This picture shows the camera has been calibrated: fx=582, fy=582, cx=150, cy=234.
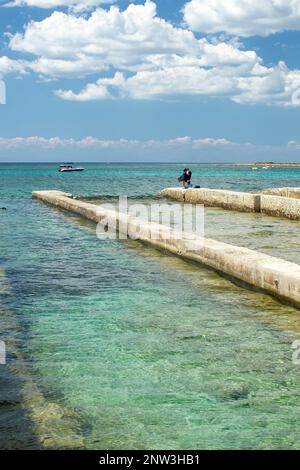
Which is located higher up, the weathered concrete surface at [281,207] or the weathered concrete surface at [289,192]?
the weathered concrete surface at [289,192]

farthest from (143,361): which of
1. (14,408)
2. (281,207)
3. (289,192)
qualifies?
(289,192)

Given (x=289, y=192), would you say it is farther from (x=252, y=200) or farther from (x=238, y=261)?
(x=238, y=261)

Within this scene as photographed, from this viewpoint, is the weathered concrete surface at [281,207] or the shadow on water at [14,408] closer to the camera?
the shadow on water at [14,408]

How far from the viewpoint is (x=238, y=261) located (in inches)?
307

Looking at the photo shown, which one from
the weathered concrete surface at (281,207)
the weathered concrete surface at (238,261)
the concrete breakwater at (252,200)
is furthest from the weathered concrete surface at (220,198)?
the weathered concrete surface at (238,261)

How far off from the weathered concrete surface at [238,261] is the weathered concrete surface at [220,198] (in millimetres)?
7096

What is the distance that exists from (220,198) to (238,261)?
13795 millimetres

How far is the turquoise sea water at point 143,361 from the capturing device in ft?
11.2

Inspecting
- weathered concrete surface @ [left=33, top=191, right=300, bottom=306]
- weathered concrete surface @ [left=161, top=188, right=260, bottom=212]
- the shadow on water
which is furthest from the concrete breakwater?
the shadow on water

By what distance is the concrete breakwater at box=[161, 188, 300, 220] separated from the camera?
655 inches

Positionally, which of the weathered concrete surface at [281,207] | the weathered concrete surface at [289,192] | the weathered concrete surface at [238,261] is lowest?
the weathered concrete surface at [238,261]

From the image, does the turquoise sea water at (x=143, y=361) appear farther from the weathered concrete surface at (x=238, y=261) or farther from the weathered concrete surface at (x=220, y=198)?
the weathered concrete surface at (x=220, y=198)
